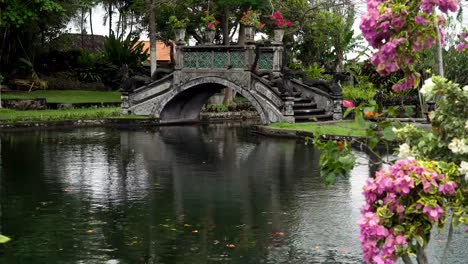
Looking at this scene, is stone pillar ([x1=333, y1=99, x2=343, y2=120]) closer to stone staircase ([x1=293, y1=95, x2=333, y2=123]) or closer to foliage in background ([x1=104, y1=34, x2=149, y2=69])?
stone staircase ([x1=293, y1=95, x2=333, y2=123])

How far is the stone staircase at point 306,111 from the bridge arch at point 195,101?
791mm

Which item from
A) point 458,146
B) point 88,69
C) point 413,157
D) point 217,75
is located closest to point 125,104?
point 217,75

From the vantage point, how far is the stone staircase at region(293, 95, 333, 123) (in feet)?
92.2

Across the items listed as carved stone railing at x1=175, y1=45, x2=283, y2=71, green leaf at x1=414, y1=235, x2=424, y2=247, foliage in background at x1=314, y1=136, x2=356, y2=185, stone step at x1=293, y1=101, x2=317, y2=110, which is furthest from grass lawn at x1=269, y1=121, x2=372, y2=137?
green leaf at x1=414, y1=235, x2=424, y2=247

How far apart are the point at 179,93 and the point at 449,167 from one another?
25059mm

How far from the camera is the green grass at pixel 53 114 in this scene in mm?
28450

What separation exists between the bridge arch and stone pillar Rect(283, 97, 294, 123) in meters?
0.25

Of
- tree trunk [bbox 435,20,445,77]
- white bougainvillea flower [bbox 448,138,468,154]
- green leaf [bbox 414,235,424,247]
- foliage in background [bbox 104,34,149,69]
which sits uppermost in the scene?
foliage in background [bbox 104,34,149,69]

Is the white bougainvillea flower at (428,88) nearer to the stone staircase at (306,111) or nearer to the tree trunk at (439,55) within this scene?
the tree trunk at (439,55)

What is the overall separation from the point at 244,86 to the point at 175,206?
51.8 ft

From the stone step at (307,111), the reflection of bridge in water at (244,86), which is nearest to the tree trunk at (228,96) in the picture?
the reflection of bridge in water at (244,86)

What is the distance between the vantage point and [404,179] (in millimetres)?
5414

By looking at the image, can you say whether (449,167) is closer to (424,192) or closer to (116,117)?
(424,192)

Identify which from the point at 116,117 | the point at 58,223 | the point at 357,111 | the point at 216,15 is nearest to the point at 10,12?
the point at 116,117
